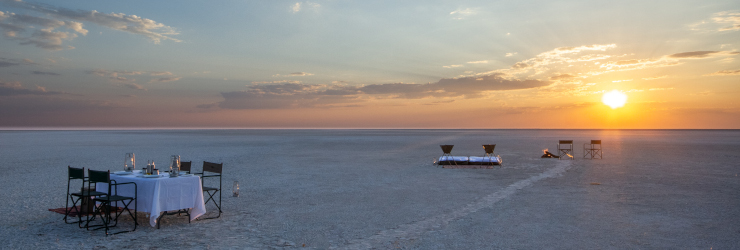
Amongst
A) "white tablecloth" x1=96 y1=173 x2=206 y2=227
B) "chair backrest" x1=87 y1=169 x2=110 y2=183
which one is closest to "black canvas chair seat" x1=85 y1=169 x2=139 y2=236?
"chair backrest" x1=87 y1=169 x2=110 y2=183

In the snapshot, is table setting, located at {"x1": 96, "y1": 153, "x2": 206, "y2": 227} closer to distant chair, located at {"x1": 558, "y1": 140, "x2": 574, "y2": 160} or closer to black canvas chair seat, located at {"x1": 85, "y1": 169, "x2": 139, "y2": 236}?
black canvas chair seat, located at {"x1": 85, "y1": 169, "x2": 139, "y2": 236}

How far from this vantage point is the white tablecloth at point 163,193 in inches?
265

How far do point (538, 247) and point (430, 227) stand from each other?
1646mm

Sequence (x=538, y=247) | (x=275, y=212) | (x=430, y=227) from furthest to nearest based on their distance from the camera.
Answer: (x=275, y=212) → (x=430, y=227) → (x=538, y=247)

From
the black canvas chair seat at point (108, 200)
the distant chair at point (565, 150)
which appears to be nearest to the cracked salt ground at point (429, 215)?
the black canvas chair seat at point (108, 200)

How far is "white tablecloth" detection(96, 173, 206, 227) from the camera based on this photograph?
6.73m

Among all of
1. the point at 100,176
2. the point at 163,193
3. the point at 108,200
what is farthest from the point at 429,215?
the point at 100,176

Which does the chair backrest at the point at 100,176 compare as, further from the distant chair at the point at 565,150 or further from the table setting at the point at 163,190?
the distant chair at the point at 565,150

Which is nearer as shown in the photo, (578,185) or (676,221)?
(676,221)

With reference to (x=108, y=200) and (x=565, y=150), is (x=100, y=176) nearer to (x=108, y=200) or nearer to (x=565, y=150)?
(x=108, y=200)

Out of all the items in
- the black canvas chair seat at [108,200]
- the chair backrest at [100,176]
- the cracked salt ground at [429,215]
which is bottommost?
the cracked salt ground at [429,215]

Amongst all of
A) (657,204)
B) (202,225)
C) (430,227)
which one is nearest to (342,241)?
(430,227)

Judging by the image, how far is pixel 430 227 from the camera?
7.00 m

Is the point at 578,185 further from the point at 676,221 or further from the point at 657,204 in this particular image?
the point at 676,221
